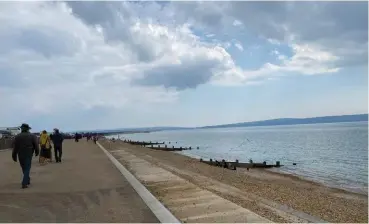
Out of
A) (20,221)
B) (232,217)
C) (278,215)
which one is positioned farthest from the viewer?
(278,215)

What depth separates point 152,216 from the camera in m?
6.78

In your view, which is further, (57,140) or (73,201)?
(57,140)

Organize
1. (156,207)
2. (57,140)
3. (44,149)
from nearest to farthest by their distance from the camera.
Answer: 1. (156,207)
2. (44,149)
3. (57,140)

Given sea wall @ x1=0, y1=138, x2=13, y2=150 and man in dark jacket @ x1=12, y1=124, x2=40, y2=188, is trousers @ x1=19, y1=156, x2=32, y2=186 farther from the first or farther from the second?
sea wall @ x1=0, y1=138, x2=13, y2=150

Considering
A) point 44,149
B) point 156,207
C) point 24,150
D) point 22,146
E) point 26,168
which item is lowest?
point 156,207

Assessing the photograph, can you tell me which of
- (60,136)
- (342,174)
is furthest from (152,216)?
(342,174)

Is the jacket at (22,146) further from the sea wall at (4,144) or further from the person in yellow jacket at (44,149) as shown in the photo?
the sea wall at (4,144)

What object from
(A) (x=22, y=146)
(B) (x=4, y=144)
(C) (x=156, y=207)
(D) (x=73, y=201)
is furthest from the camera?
(B) (x=4, y=144)

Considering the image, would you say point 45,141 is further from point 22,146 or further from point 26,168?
point 26,168

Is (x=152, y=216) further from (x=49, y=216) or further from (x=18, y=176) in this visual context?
(x=18, y=176)

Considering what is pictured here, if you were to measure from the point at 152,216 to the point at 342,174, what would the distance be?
92.3 feet

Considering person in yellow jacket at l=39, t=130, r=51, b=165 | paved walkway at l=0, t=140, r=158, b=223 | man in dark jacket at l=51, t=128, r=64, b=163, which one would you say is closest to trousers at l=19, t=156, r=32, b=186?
paved walkway at l=0, t=140, r=158, b=223

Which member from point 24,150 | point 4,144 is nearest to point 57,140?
point 24,150

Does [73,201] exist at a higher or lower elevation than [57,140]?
lower
